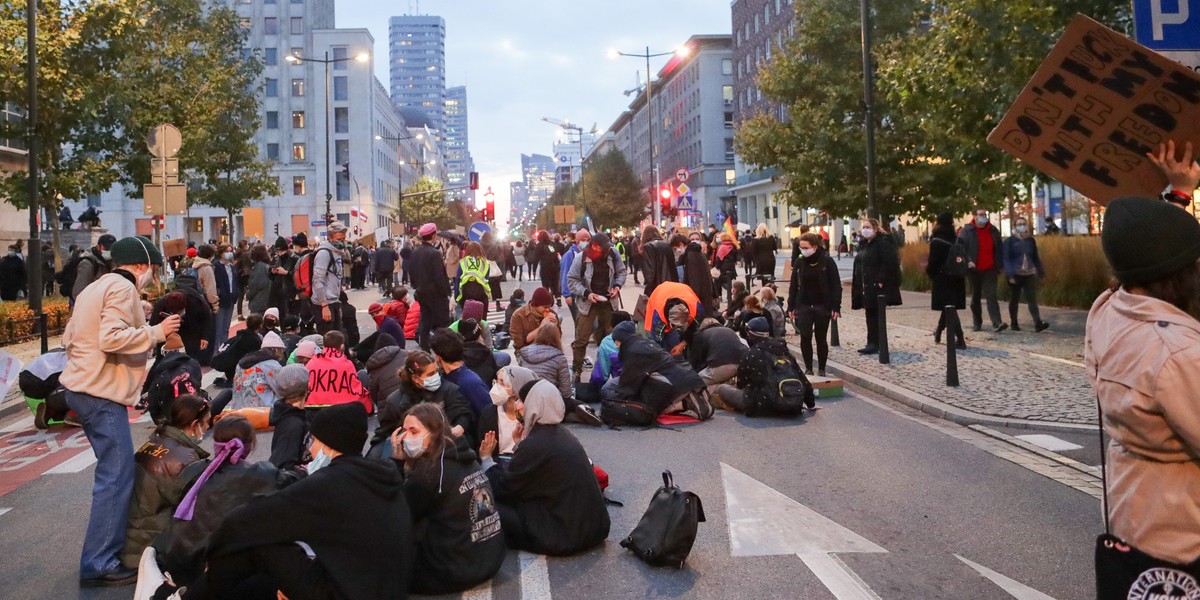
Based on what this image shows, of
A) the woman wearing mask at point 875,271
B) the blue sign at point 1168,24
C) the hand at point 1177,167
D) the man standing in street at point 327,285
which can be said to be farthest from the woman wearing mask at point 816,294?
the hand at point 1177,167

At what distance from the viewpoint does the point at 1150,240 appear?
112 inches

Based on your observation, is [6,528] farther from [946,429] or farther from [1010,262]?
[1010,262]

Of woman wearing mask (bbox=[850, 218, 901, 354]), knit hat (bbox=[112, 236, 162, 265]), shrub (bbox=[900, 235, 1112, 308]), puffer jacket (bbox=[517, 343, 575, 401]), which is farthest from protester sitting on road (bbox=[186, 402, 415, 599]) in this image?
Answer: shrub (bbox=[900, 235, 1112, 308])

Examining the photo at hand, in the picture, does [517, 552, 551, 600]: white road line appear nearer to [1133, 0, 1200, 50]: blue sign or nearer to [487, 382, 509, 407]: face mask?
[487, 382, 509, 407]: face mask

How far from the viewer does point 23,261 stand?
27.2 metres

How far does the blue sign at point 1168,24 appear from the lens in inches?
198

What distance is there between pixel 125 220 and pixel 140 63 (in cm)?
5978

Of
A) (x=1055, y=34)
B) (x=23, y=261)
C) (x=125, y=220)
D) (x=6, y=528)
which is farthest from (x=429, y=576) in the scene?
(x=125, y=220)

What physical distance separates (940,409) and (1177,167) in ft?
23.0

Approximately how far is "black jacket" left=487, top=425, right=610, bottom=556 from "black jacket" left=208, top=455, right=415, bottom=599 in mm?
1210

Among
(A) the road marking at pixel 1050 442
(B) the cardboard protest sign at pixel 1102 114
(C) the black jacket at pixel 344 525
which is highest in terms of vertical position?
(B) the cardboard protest sign at pixel 1102 114

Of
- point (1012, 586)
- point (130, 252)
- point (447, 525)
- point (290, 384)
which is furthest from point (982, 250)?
point (130, 252)

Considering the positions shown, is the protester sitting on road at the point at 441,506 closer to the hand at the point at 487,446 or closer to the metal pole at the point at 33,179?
the hand at the point at 487,446

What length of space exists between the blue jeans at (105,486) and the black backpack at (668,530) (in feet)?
9.24
